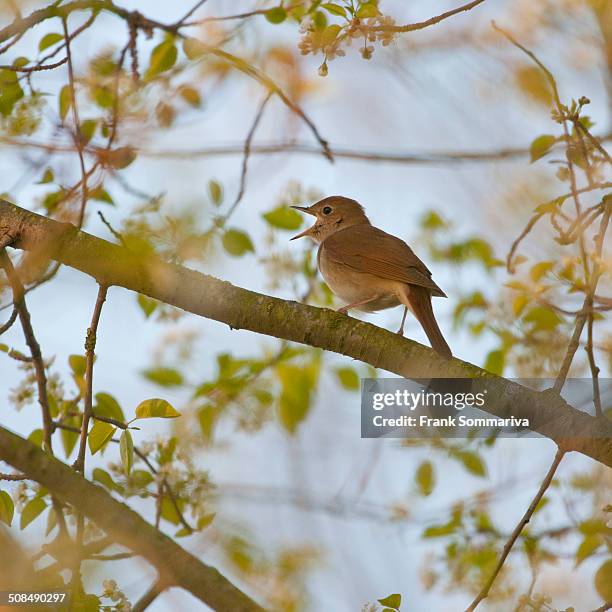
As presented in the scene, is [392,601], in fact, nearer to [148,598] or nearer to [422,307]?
[148,598]

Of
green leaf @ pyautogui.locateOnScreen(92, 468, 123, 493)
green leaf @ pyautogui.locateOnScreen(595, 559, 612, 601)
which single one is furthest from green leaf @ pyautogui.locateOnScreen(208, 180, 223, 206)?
green leaf @ pyautogui.locateOnScreen(595, 559, 612, 601)

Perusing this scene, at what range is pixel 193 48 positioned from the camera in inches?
173

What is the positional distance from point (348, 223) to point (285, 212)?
2650mm

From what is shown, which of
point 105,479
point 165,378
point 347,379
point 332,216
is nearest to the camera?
point 105,479

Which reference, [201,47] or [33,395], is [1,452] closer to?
[33,395]

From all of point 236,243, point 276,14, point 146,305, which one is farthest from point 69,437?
point 276,14

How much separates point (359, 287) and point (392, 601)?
3060 millimetres

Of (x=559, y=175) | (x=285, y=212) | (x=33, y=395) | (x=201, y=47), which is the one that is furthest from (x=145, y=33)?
(x=559, y=175)

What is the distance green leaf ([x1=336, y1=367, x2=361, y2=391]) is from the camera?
18.1 ft

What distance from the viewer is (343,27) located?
330cm

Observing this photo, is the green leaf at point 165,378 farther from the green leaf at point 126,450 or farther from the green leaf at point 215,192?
the green leaf at point 126,450

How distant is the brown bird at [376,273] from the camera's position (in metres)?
5.34

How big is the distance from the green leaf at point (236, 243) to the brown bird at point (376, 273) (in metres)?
1.15

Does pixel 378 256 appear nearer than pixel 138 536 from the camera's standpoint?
No
